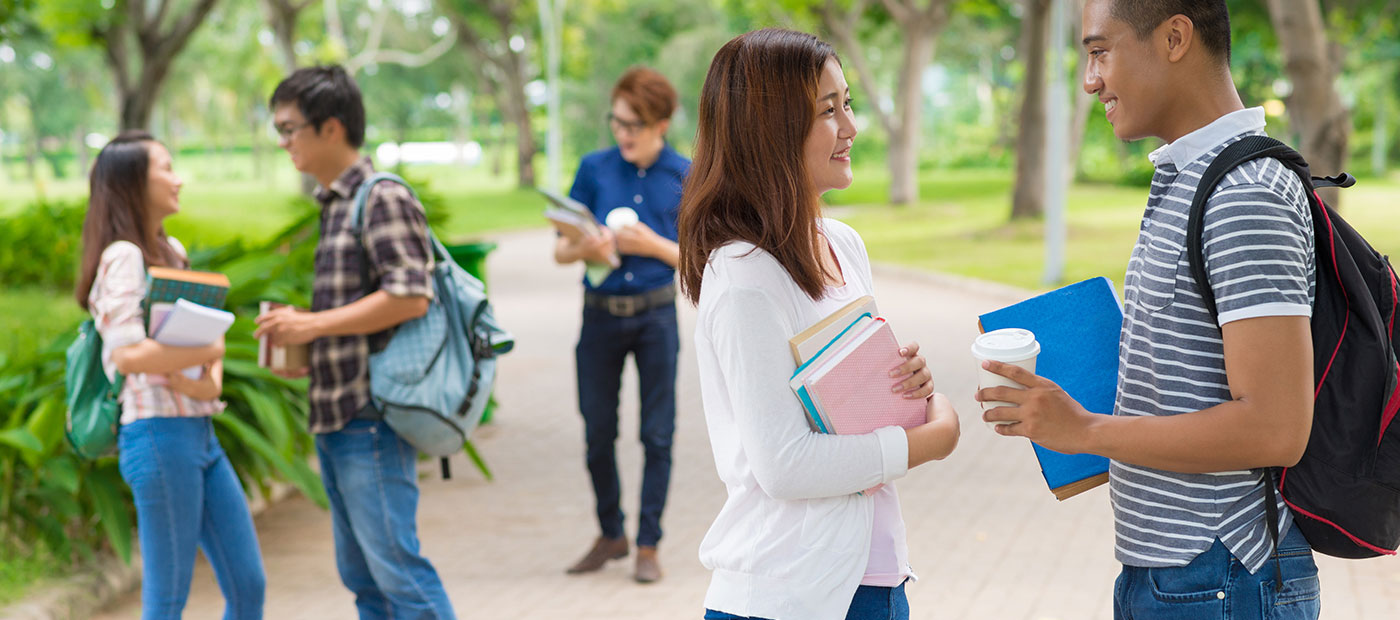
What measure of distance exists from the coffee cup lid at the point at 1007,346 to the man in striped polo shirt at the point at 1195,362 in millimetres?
26

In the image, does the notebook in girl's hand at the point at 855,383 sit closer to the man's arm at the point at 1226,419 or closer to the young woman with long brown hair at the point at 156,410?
the man's arm at the point at 1226,419

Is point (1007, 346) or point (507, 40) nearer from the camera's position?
point (1007, 346)

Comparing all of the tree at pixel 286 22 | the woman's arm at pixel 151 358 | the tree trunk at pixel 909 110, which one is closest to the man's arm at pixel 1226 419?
the woman's arm at pixel 151 358

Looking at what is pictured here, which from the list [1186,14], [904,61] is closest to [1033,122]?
[904,61]

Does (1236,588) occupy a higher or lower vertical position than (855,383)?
lower

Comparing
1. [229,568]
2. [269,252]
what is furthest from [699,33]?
[229,568]

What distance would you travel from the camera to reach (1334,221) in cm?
182

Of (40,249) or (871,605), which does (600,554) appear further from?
(40,249)

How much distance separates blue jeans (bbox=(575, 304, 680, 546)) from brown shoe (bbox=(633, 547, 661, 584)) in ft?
0.11

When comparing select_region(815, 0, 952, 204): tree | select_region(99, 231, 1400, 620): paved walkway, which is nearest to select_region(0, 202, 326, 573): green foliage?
select_region(99, 231, 1400, 620): paved walkway

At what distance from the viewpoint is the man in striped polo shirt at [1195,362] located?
5.67 feet

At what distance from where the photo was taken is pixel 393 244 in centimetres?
349

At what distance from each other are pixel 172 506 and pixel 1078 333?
102 inches

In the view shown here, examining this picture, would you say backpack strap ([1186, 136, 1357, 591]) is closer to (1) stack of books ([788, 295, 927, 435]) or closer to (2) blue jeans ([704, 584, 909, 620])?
(1) stack of books ([788, 295, 927, 435])
